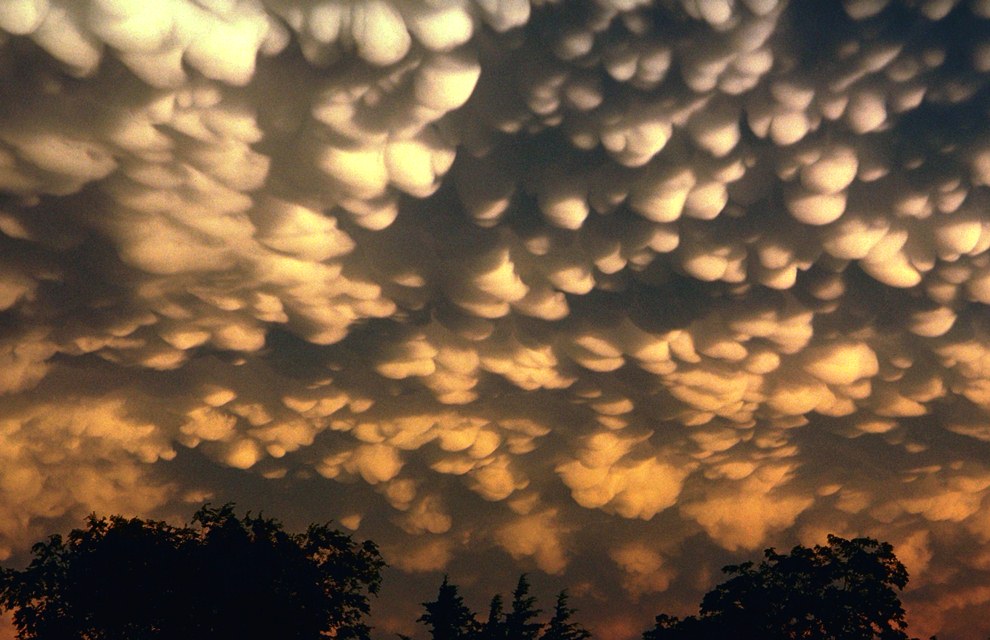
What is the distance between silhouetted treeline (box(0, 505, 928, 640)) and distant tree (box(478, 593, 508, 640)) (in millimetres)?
210

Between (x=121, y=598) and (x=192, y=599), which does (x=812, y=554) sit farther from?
(x=121, y=598)

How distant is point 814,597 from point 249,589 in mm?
25735

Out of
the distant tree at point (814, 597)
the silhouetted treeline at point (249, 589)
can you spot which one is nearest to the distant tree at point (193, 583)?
the silhouetted treeline at point (249, 589)

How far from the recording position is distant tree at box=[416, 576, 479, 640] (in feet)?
132

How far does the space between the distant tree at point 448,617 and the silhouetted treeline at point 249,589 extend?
0.45 feet

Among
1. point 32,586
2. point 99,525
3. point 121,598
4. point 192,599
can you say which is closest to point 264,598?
point 192,599

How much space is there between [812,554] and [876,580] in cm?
300

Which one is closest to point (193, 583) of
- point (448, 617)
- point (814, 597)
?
point (448, 617)

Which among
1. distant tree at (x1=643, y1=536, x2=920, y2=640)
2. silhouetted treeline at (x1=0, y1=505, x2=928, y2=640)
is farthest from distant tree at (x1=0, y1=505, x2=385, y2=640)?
distant tree at (x1=643, y1=536, x2=920, y2=640)

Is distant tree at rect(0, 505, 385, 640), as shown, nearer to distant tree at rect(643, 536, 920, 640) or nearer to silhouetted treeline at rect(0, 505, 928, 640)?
silhouetted treeline at rect(0, 505, 928, 640)

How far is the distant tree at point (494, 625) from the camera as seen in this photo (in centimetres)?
4020

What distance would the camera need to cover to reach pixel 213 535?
116 feet

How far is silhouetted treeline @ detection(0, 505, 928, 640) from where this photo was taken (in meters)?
32.7

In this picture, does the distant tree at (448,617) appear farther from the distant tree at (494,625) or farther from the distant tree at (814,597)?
the distant tree at (814,597)
